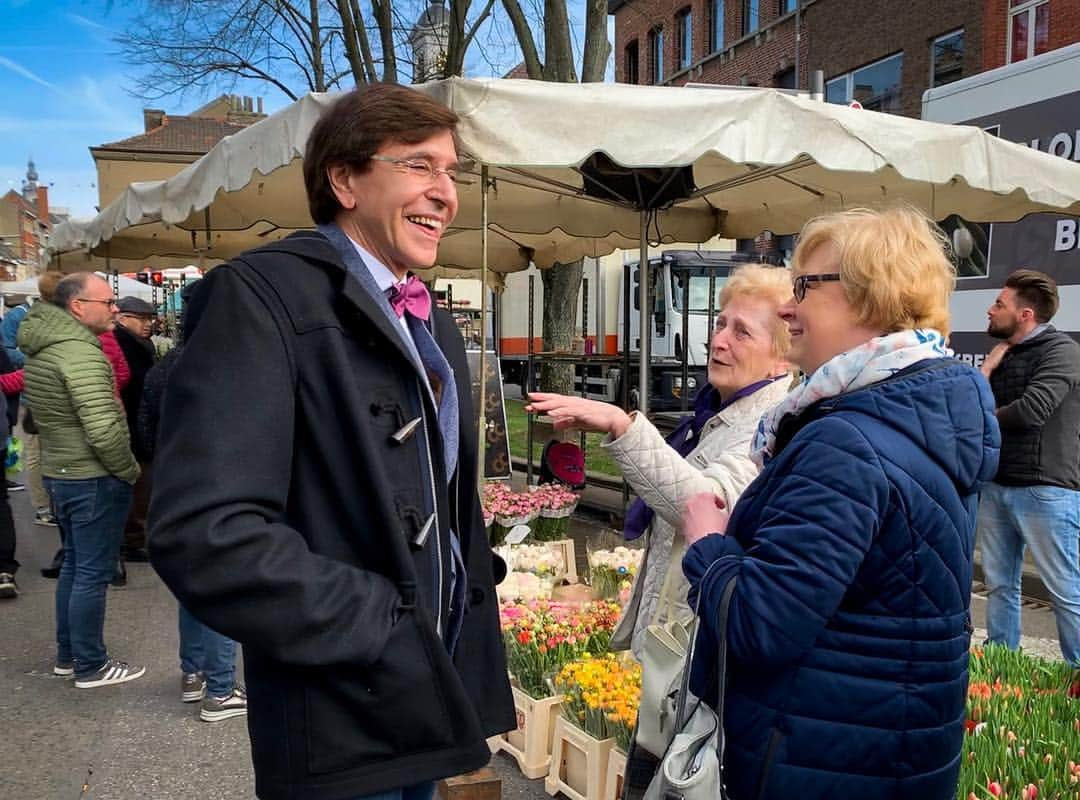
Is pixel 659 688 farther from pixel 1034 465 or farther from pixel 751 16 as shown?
pixel 751 16

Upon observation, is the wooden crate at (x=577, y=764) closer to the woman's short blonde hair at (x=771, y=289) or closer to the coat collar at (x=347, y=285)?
the woman's short blonde hair at (x=771, y=289)

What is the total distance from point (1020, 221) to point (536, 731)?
5331 mm

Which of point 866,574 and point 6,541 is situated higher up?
point 866,574

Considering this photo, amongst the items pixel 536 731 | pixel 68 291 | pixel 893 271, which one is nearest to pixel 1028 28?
pixel 68 291

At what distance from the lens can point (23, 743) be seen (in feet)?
12.4

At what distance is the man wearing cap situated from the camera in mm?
5982

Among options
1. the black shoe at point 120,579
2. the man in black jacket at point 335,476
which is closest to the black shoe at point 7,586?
the black shoe at point 120,579

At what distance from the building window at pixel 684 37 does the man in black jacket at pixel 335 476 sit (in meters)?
28.0

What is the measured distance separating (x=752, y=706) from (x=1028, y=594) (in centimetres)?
556

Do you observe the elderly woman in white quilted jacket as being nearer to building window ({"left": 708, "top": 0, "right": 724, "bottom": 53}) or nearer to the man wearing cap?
the man wearing cap

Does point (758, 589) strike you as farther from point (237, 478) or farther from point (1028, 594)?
point (1028, 594)

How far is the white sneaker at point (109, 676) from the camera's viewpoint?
436cm

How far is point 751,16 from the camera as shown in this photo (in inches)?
947

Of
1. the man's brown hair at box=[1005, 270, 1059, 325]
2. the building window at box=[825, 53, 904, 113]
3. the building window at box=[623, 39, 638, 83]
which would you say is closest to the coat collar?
the man's brown hair at box=[1005, 270, 1059, 325]
